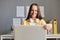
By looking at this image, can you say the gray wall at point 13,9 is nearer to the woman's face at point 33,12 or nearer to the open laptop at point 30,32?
the woman's face at point 33,12

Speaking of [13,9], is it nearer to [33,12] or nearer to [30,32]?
[33,12]

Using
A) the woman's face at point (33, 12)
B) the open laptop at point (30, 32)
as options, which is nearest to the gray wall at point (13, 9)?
the woman's face at point (33, 12)

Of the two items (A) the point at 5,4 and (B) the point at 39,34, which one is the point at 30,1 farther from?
(B) the point at 39,34

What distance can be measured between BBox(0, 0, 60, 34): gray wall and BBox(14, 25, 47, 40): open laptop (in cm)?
165

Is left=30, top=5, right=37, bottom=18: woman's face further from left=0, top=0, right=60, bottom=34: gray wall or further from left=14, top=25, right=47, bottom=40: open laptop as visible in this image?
left=0, top=0, right=60, bottom=34: gray wall

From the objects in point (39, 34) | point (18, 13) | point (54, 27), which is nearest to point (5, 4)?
point (18, 13)

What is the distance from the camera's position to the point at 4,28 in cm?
357

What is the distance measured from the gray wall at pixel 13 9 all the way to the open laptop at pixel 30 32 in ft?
5.42

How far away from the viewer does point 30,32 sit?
6.30 ft

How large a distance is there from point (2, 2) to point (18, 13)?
0.44 metres

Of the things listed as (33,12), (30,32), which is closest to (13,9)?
(33,12)

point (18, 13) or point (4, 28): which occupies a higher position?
point (18, 13)

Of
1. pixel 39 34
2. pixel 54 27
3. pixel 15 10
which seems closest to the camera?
pixel 39 34

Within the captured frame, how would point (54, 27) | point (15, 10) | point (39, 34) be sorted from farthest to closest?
point (15, 10) < point (54, 27) < point (39, 34)
